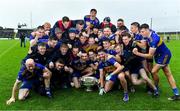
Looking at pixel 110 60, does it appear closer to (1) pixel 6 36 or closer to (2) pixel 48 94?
(2) pixel 48 94

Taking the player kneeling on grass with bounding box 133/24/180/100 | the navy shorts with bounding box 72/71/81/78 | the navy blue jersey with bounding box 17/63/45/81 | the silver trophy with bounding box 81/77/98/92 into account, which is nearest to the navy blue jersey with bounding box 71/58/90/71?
the navy shorts with bounding box 72/71/81/78

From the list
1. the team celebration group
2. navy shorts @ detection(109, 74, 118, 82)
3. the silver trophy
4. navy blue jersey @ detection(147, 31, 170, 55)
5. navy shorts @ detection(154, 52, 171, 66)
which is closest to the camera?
navy blue jersey @ detection(147, 31, 170, 55)

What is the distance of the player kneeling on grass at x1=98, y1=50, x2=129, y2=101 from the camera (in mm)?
9461

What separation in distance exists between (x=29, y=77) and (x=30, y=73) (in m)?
0.12

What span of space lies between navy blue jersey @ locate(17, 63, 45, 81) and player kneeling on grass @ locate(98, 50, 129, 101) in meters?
1.63

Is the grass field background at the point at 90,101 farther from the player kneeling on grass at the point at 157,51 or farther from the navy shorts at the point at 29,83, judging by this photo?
the player kneeling on grass at the point at 157,51

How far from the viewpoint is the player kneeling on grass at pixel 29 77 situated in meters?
9.35

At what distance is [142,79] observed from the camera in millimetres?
9867

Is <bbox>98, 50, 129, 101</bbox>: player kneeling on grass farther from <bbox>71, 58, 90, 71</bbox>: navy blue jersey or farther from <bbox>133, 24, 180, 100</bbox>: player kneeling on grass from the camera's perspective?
<bbox>71, 58, 90, 71</bbox>: navy blue jersey

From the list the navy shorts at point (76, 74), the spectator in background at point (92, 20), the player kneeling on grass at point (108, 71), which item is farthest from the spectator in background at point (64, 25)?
the player kneeling on grass at point (108, 71)

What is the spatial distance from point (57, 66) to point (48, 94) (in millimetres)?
795

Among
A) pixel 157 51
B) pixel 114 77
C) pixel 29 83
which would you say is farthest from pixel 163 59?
pixel 29 83

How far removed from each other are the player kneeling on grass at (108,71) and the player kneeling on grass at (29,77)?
1.45 metres

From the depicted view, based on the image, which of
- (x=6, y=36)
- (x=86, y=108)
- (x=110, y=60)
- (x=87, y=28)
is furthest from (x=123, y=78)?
(x=6, y=36)
